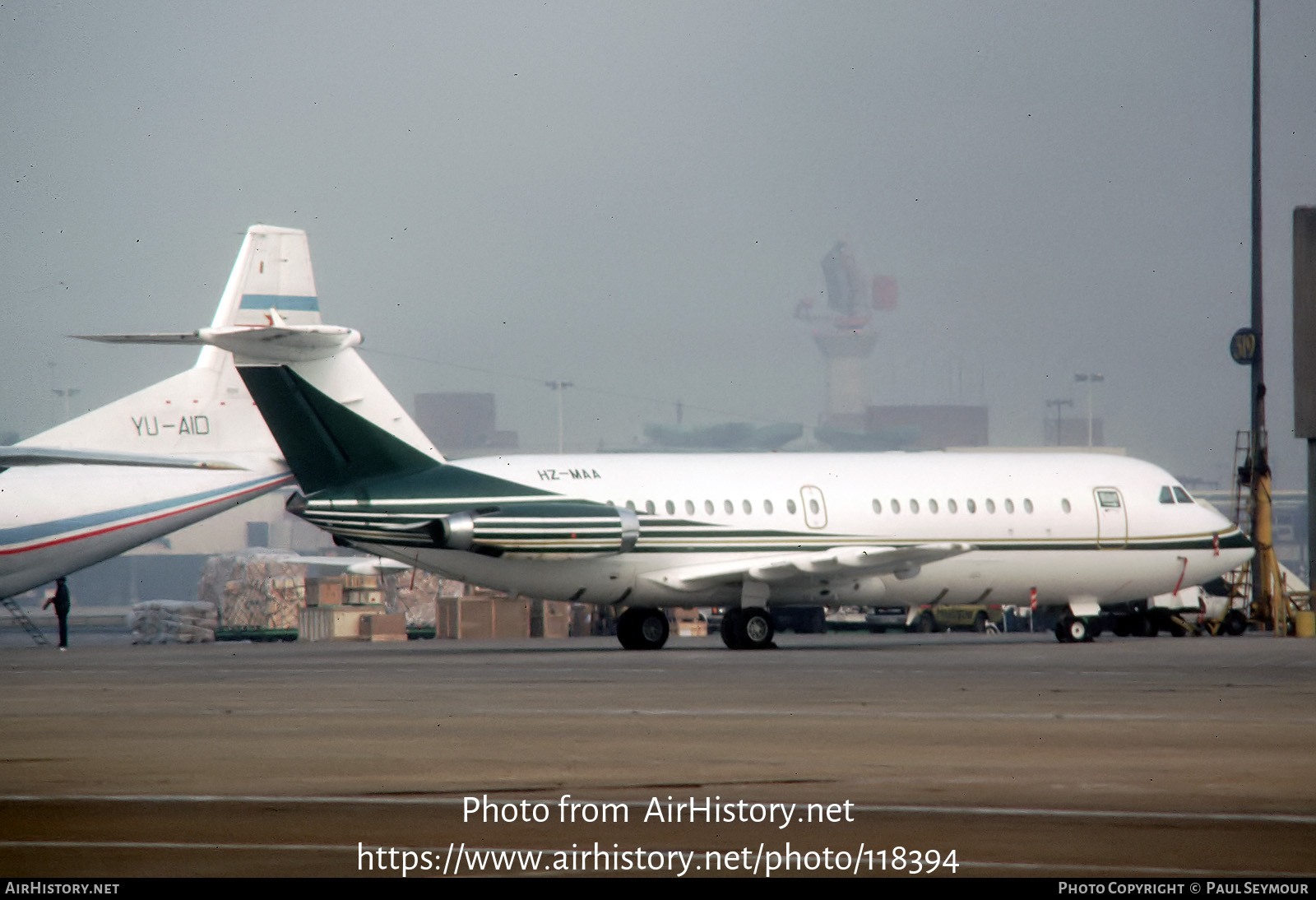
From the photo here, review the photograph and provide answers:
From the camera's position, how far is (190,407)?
42438 mm

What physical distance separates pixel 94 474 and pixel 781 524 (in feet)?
54.4

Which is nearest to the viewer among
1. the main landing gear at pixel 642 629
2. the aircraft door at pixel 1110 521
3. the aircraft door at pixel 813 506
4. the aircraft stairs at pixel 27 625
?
the aircraft door at pixel 813 506

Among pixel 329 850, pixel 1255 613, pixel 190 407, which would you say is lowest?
pixel 1255 613

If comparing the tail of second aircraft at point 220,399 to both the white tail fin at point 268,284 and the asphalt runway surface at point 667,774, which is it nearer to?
the white tail fin at point 268,284

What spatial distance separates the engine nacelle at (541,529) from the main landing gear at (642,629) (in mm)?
2889

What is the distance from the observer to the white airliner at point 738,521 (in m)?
31.7

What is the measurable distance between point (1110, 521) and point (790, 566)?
311 inches

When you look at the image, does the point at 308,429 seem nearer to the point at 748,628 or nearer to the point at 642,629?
the point at 642,629

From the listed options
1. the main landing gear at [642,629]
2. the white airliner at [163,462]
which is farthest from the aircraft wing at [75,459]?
the main landing gear at [642,629]

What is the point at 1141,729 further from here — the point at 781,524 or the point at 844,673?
the point at 781,524

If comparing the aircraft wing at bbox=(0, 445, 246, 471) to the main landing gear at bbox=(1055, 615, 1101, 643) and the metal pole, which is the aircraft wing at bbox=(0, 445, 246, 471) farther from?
the metal pole

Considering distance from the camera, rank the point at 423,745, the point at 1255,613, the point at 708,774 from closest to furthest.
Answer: the point at 708,774 < the point at 423,745 < the point at 1255,613

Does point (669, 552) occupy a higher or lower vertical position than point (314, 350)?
lower
